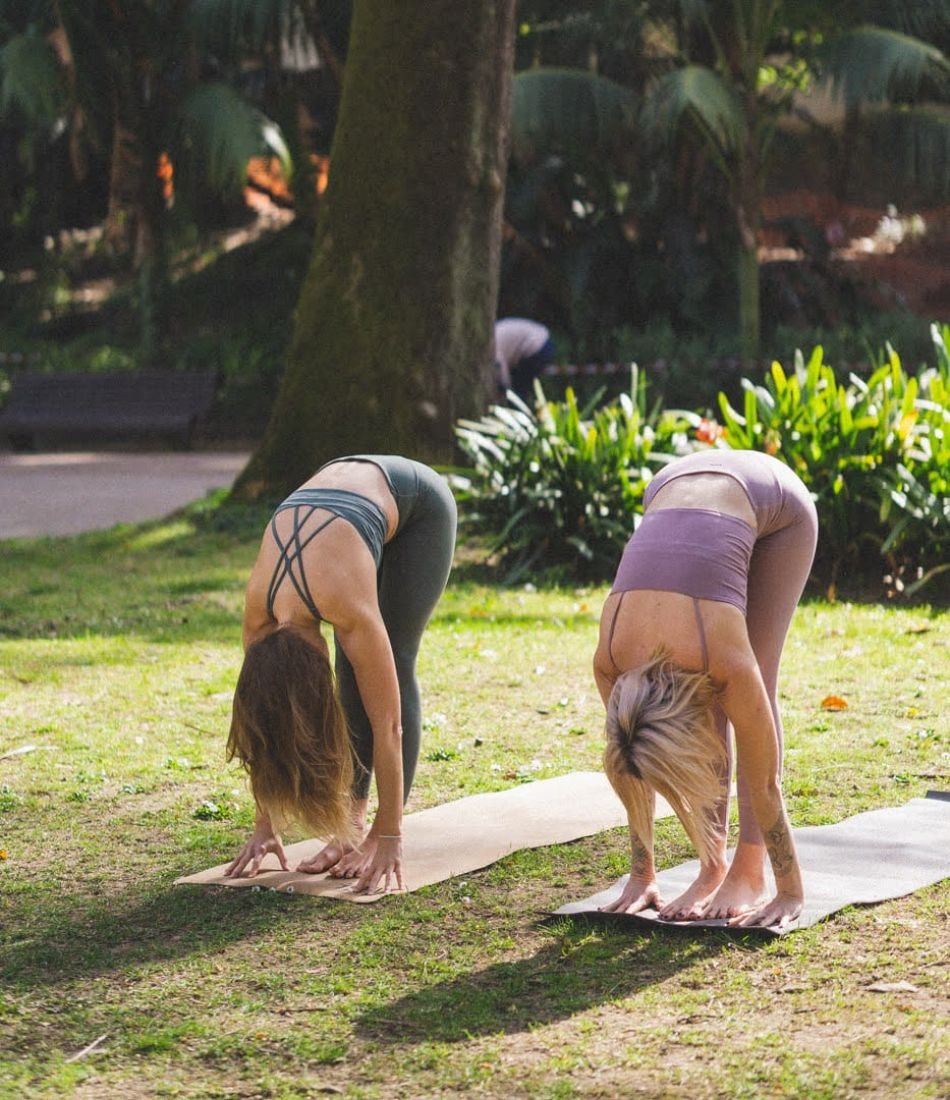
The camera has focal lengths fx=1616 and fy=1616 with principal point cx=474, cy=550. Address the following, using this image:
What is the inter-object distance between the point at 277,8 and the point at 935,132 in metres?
7.56

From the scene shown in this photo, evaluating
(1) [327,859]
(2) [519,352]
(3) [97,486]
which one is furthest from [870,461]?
(3) [97,486]

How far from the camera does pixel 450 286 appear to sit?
11.3 m

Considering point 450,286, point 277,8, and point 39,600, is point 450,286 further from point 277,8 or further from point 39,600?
point 277,8

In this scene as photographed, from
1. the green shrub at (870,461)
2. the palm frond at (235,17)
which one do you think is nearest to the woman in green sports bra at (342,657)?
the green shrub at (870,461)

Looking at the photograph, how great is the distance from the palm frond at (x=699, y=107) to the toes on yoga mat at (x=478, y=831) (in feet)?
37.4

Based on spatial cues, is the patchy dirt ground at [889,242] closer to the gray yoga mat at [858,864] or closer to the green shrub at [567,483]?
the green shrub at [567,483]

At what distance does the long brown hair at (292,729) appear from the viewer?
3.99 m

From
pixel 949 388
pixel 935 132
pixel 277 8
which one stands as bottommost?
pixel 949 388

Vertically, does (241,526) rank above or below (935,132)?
below

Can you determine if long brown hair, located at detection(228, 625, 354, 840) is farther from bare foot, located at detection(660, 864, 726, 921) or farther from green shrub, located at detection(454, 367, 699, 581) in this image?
green shrub, located at detection(454, 367, 699, 581)

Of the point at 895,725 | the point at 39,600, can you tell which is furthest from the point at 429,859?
the point at 39,600

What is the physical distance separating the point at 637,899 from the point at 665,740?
808 millimetres

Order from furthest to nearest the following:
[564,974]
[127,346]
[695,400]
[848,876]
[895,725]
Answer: [127,346] < [695,400] < [895,725] < [848,876] < [564,974]

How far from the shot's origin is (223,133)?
18062mm
